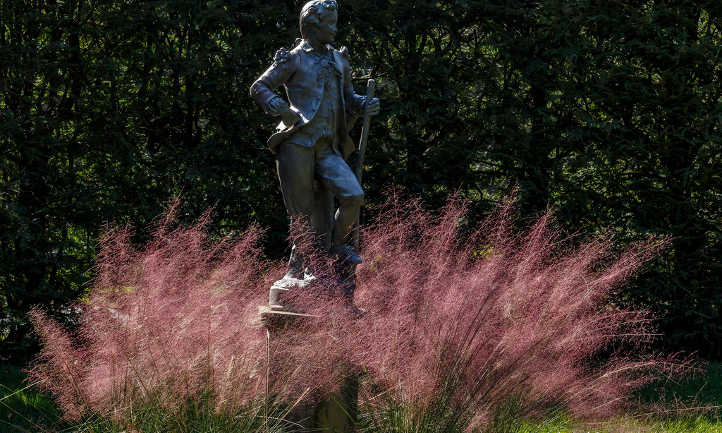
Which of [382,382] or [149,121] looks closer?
[382,382]

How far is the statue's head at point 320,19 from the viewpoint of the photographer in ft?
13.5

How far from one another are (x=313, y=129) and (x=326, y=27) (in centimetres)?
57

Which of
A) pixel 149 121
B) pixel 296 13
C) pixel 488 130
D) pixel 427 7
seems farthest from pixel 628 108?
pixel 149 121

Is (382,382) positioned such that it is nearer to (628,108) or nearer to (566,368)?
(566,368)

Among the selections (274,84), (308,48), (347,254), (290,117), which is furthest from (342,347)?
(308,48)

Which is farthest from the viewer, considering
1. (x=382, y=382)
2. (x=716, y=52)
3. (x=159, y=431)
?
(x=716, y=52)

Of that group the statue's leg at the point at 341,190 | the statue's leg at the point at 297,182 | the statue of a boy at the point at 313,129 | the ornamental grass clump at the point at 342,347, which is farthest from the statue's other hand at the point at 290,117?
the ornamental grass clump at the point at 342,347

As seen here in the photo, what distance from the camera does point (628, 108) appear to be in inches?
261

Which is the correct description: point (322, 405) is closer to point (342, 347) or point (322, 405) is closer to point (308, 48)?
point (342, 347)

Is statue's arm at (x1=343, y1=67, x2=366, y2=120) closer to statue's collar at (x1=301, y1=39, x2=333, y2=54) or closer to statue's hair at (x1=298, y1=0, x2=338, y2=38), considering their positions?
statue's collar at (x1=301, y1=39, x2=333, y2=54)

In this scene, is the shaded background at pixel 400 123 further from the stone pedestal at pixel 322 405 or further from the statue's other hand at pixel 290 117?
the stone pedestal at pixel 322 405

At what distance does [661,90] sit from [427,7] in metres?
2.17

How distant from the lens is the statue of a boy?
413 centimetres

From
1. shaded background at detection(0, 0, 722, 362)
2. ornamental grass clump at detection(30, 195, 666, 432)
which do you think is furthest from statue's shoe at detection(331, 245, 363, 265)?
shaded background at detection(0, 0, 722, 362)
